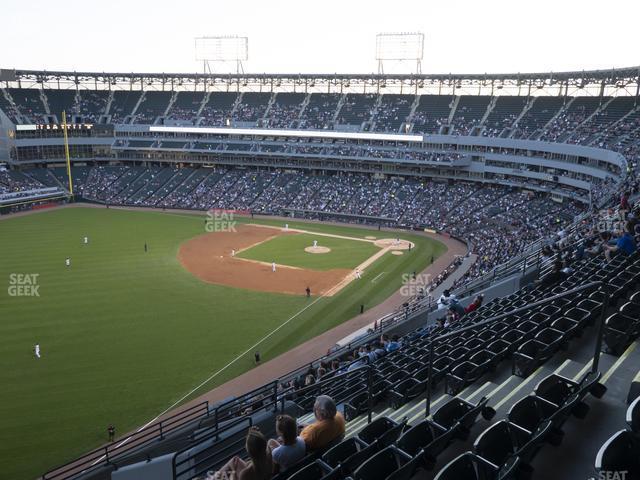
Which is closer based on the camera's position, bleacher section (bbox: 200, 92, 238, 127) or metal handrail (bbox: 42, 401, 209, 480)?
metal handrail (bbox: 42, 401, 209, 480)

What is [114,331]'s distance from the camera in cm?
2648

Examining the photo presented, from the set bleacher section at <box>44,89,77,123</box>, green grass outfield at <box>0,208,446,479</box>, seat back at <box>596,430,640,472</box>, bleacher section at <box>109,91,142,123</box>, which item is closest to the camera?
seat back at <box>596,430,640,472</box>

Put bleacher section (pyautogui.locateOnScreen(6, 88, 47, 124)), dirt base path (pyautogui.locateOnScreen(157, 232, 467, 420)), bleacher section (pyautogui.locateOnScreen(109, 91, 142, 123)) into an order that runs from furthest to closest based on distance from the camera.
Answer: bleacher section (pyautogui.locateOnScreen(109, 91, 142, 123)) < bleacher section (pyautogui.locateOnScreen(6, 88, 47, 124)) < dirt base path (pyautogui.locateOnScreen(157, 232, 467, 420))

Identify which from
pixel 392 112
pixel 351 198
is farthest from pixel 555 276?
pixel 392 112

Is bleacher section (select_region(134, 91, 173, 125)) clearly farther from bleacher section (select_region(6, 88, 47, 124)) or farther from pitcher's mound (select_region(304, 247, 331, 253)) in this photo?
pitcher's mound (select_region(304, 247, 331, 253))

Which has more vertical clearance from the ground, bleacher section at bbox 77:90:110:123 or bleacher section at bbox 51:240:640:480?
bleacher section at bbox 77:90:110:123

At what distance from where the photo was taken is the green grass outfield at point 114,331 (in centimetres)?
1841

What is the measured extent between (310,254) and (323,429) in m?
37.5

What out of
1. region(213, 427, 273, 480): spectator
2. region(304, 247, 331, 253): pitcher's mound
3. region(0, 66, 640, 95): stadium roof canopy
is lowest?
region(304, 247, 331, 253): pitcher's mound

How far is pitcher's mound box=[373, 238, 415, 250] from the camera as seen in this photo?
46.2 meters

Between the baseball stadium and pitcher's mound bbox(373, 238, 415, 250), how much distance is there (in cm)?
73

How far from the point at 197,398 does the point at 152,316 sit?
395 inches

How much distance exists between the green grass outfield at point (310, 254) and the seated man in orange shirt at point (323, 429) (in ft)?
109

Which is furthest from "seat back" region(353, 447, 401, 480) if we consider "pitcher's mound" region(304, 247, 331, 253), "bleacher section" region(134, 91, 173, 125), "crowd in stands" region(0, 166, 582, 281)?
"bleacher section" region(134, 91, 173, 125)
